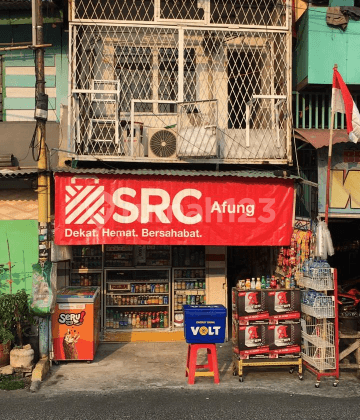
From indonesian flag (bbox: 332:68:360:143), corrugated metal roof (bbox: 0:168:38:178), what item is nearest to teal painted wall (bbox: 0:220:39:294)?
corrugated metal roof (bbox: 0:168:38:178)

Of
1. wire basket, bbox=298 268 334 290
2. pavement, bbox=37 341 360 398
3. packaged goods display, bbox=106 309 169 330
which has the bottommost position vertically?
pavement, bbox=37 341 360 398

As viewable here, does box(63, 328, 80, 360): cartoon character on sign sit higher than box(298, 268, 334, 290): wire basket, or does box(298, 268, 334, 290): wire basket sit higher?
box(298, 268, 334, 290): wire basket

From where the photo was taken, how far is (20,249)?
43.3 ft

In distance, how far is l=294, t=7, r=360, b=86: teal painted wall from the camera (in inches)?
482

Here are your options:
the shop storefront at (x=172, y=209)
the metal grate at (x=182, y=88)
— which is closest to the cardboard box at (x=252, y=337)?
the shop storefront at (x=172, y=209)

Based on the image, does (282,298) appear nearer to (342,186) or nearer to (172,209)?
(342,186)

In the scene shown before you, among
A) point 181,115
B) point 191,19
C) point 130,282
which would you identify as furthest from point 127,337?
point 191,19

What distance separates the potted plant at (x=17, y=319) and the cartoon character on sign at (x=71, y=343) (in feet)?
2.69

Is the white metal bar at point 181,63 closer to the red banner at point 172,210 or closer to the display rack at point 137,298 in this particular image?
the red banner at point 172,210

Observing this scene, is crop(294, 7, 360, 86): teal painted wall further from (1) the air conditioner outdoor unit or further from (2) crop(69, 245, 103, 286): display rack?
(2) crop(69, 245, 103, 286): display rack

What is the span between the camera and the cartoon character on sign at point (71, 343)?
11906mm

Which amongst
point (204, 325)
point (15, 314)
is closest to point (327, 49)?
point (204, 325)

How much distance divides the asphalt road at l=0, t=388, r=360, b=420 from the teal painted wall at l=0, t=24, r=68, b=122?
22.3 ft

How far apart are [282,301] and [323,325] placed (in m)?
0.95
